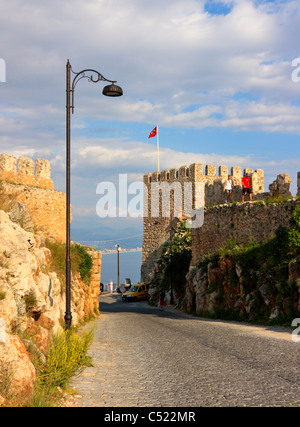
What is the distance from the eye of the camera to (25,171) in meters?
25.0

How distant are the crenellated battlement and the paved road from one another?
14.3 m

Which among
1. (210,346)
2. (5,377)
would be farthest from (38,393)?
(210,346)

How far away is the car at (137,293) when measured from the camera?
1763 inches

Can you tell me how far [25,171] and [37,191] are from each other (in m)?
1.39

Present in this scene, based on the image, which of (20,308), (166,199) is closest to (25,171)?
(20,308)

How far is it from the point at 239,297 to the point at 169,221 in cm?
2708

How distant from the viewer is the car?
44.8 m

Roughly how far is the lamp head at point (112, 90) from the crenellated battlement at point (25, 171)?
13.5 meters

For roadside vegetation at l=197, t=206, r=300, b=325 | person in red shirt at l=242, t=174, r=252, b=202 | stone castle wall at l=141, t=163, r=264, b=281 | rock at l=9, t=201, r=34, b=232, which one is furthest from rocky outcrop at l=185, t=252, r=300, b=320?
stone castle wall at l=141, t=163, r=264, b=281

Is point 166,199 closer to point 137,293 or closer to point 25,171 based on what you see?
point 137,293

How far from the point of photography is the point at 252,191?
24.4 metres

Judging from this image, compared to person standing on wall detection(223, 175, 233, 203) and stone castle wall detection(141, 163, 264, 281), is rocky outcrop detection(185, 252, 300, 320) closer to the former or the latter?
person standing on wall detection(223, 175, 233, 203)

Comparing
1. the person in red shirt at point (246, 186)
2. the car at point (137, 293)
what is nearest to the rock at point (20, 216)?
the person in red shirt at point (246, 186)
